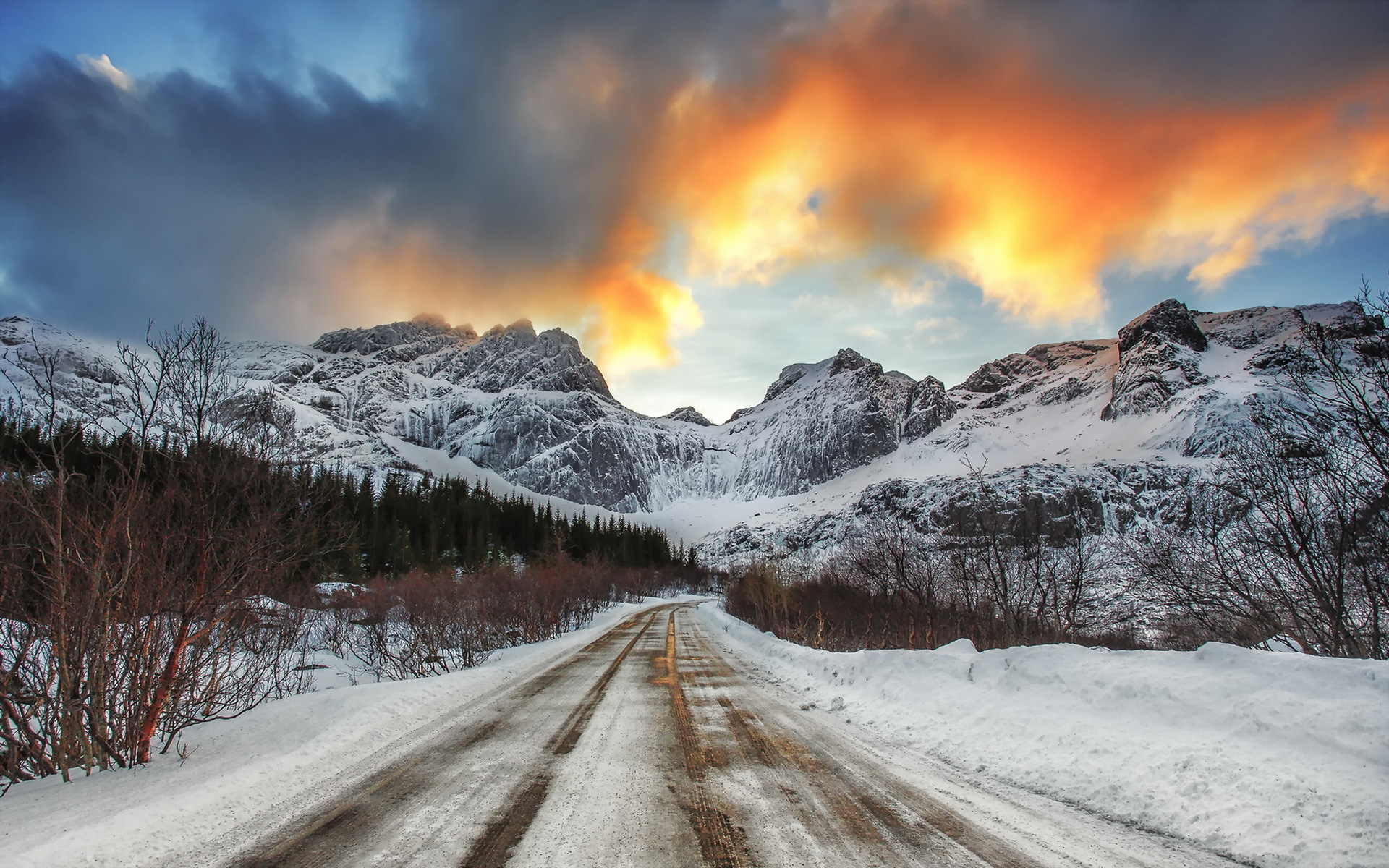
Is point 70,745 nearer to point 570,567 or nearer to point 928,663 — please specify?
point 928,663

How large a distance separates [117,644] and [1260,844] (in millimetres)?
10108

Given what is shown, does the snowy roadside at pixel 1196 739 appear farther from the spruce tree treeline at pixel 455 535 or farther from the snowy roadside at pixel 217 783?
the spruce tree treeline at pixel 455 535

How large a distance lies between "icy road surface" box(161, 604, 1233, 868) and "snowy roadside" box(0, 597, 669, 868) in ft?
1.22

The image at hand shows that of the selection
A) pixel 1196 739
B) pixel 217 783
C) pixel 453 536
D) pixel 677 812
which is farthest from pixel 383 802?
pixel 453 536

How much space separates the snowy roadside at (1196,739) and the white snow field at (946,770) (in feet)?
0.06

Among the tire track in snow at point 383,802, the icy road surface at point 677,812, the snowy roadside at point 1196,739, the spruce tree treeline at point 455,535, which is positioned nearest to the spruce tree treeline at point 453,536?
the spruce tree treeline at point 455,535

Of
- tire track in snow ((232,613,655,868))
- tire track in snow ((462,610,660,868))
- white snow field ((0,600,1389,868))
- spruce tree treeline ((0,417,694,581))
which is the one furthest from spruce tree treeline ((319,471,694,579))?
white snow field ((0,600,1389,868))

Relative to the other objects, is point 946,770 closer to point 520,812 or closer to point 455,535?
point 520,812

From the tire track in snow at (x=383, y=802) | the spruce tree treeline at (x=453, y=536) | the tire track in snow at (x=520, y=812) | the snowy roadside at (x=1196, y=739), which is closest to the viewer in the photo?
the tire track in snow at (x=520, y=812)

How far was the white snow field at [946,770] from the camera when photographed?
390 cm

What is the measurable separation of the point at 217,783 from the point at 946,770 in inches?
273

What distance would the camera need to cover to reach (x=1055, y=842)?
4.02 metres

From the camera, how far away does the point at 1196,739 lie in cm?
515

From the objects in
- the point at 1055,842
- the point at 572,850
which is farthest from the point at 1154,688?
the point at 572,850
